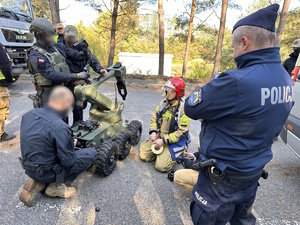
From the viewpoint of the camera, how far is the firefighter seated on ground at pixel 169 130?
3330mm

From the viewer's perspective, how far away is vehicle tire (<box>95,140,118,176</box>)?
9.92ft

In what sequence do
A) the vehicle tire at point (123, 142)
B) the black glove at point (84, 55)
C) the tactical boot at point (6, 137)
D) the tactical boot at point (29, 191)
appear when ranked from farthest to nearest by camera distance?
1. the tactical boot at point (6, 137)
2. the black glove at point (84, 55)
3. the vehicle tire at point (123, 142)
4. the tactical boot at point (29, 191)

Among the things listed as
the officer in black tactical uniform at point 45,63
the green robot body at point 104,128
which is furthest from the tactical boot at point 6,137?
the green robot body at point 104,128

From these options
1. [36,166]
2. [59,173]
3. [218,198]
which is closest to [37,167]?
[36,166]

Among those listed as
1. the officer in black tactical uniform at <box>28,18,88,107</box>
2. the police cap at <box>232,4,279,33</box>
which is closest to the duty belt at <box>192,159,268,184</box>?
the police cap at <box>232,4,279,33</box>

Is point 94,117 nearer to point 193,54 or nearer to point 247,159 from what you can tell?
point 247,159

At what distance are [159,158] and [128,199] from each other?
895mm

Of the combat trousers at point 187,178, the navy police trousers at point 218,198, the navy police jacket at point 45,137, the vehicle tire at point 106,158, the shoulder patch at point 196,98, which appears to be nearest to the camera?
the shoulder patch at point 196,98

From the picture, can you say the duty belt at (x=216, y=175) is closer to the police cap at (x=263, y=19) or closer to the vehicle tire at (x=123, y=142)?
the police cap at (x=263, y=19)

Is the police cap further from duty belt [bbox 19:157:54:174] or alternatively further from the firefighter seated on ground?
duty belt [bbox 19:157:54:174]

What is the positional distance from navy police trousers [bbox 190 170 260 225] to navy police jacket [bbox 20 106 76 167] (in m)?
1.47

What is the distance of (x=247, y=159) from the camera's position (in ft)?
4.91

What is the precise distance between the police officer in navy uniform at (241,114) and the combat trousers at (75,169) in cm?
163

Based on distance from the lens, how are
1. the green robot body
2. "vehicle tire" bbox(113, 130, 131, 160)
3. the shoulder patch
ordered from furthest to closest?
"vehicle tire" bbox(113, 130, 131, 160), the green robot body, the shoulder patch
